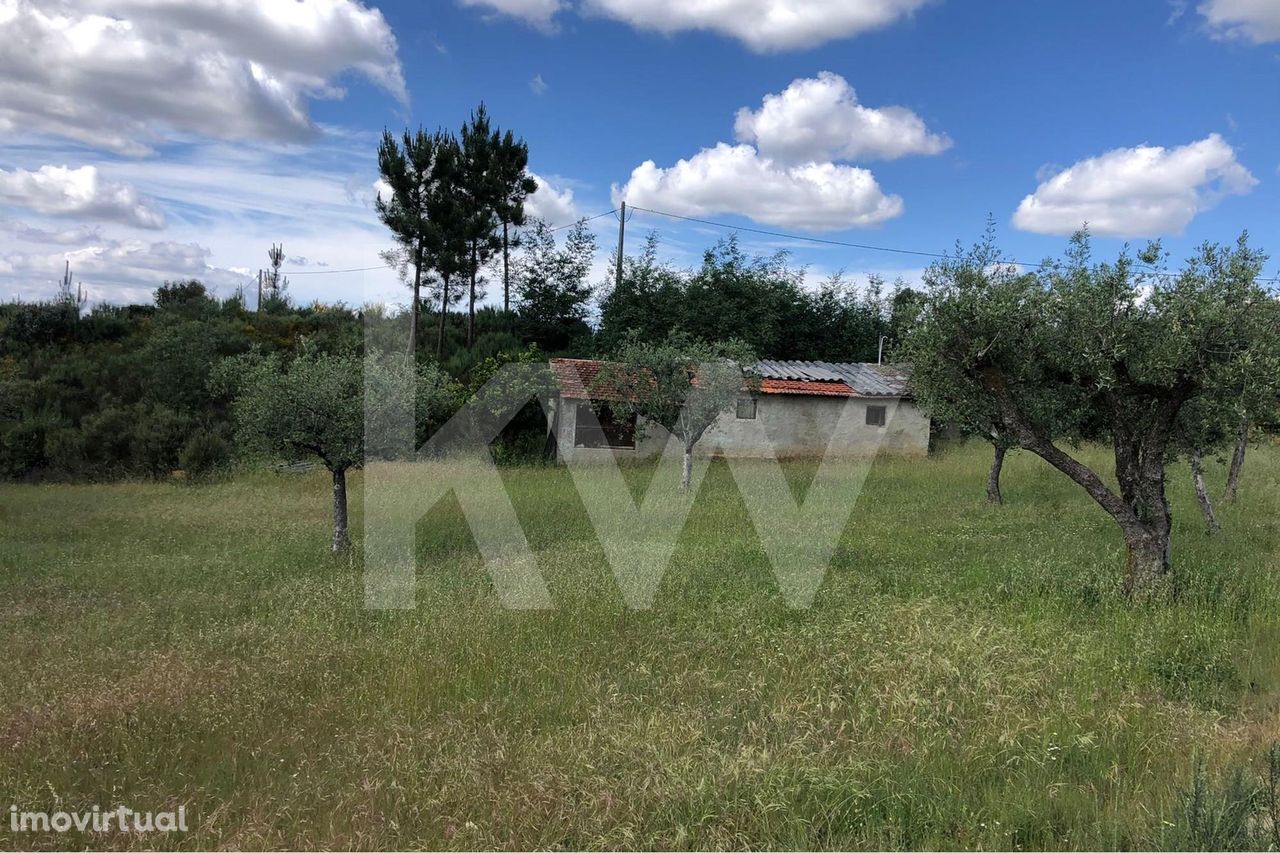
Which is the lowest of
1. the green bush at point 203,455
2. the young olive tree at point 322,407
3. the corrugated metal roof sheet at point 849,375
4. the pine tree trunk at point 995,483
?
the green bush at point 203,455

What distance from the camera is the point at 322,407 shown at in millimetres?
10180

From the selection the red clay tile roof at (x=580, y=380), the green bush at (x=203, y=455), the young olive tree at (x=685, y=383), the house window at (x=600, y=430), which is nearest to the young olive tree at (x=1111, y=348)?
the young olive tree at (x=685, y=383)

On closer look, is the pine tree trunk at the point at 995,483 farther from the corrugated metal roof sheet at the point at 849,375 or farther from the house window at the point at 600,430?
the house window at the point at 600,430

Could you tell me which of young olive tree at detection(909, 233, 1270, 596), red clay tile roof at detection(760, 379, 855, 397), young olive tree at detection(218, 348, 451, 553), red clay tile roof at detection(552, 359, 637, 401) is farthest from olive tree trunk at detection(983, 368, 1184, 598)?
red clay tile roof at detection(760, 379, 855, 397)

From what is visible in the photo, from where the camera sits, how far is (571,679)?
5.59m

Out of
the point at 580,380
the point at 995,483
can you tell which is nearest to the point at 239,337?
the point at 580,380

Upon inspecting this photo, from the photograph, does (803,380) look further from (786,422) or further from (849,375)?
(849,375)

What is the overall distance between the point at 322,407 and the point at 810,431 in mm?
15979

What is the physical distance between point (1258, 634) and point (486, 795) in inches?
264

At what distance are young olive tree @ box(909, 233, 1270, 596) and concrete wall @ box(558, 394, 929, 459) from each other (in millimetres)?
13012

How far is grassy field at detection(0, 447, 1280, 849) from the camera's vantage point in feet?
12.8

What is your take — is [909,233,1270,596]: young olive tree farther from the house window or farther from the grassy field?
the house window

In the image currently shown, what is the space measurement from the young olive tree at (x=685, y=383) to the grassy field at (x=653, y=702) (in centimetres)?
688

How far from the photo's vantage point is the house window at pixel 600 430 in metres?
21.2
